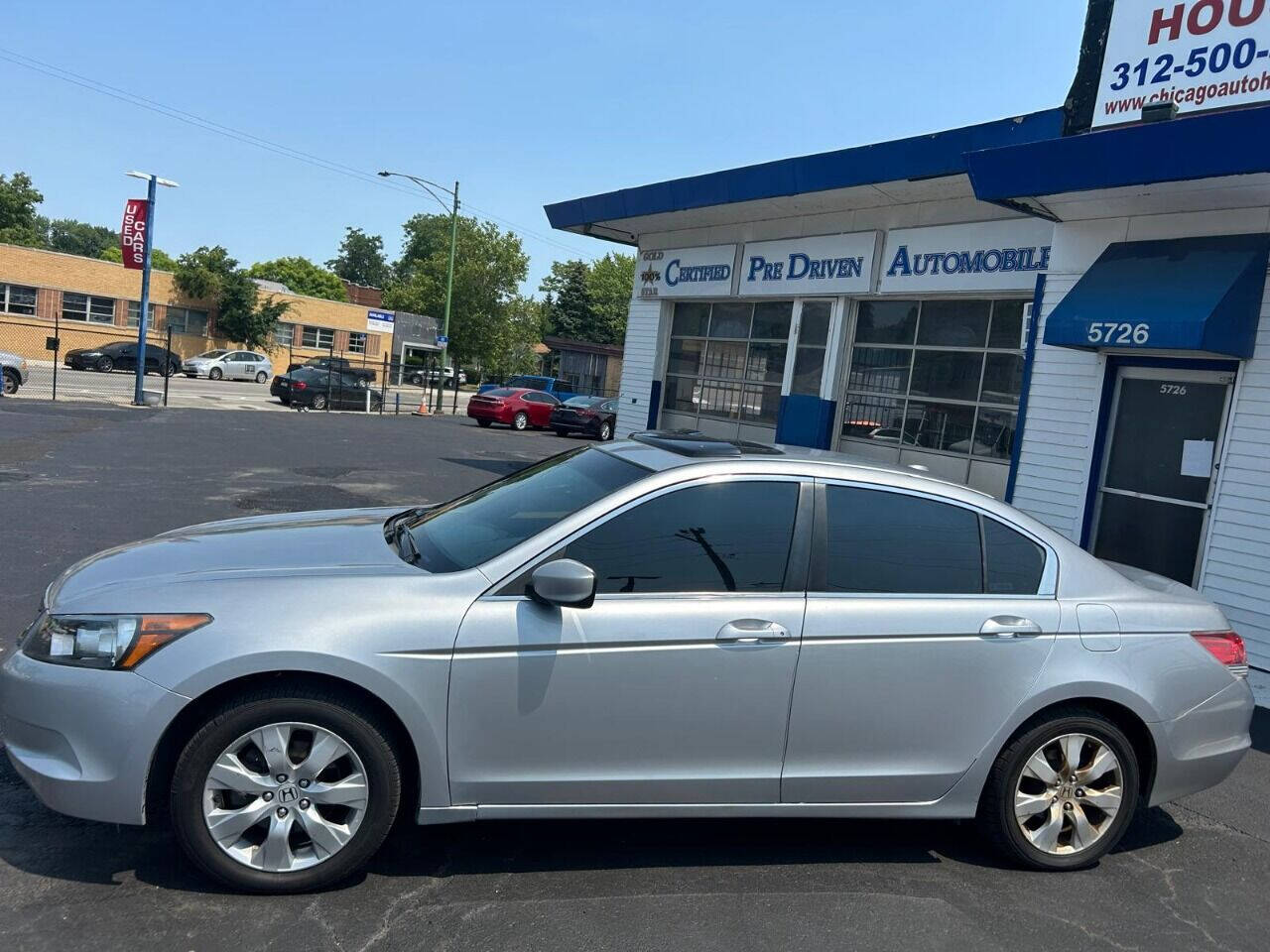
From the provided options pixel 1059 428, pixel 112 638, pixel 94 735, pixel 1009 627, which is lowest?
pixel 94 735

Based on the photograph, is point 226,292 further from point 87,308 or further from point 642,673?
point 642,673

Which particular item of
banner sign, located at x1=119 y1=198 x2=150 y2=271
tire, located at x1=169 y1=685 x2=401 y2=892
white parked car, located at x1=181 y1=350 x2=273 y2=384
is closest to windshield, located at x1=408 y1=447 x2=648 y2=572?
tire, located at x1=169 y1=685 x2=401 y2=892

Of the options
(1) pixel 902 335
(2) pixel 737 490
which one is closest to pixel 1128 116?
(1) pixel 902 335

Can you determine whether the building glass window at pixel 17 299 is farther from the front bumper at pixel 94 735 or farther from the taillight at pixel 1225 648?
the taillight at pixel 1225 648

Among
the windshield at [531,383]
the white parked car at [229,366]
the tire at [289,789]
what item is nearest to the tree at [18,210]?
the white parked car at [229,366]

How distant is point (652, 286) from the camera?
54.9 feet

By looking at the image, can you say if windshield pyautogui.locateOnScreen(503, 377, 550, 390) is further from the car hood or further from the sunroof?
the car hood

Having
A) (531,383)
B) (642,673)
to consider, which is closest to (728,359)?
(642,673)

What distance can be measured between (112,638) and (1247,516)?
7998 millimetres

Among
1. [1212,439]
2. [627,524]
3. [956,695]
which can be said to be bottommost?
[956,695]

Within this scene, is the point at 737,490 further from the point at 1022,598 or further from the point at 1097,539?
the point at 1097,539

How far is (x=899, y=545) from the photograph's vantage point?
4.17 m

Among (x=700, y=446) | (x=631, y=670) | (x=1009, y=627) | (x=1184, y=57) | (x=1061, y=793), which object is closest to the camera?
(x=631, y=670)

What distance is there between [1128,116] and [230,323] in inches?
2002
